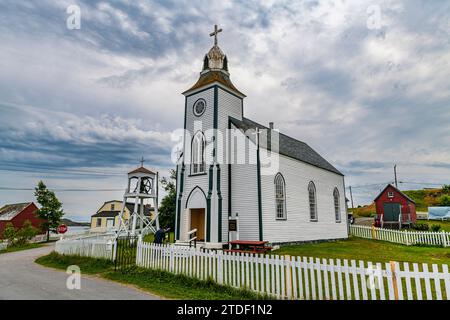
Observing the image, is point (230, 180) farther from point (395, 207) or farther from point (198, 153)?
point (395, 207)

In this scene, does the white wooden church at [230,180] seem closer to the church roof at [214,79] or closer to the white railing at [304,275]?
the church roof at [214,79]

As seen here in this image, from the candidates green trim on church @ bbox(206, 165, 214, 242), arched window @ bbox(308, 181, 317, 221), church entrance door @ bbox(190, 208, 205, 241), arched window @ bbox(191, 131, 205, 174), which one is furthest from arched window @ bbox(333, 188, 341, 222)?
arched window @ bbox(191, 131, 205, 174)

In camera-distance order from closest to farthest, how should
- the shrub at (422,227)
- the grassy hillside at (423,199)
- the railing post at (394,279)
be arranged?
1. the railing post at (394,279)
2. the shrub at (422,227)
3. the grassy hillside at (423,199)

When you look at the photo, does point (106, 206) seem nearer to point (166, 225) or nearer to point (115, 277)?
point (166, 225)

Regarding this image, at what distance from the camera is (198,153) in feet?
59.4

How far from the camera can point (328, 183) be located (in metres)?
23.8

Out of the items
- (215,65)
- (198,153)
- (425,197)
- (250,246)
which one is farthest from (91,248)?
(425,197)

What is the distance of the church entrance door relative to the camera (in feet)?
60.2

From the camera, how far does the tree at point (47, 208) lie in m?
37.1

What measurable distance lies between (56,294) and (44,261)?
31.3 feet

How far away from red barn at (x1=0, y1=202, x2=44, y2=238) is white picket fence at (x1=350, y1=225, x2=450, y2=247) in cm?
4623

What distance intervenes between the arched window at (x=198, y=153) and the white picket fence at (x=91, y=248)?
6.68 m

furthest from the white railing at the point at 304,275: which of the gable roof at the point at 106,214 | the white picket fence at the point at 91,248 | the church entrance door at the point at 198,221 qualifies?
the gable roof at the point at 106,214
